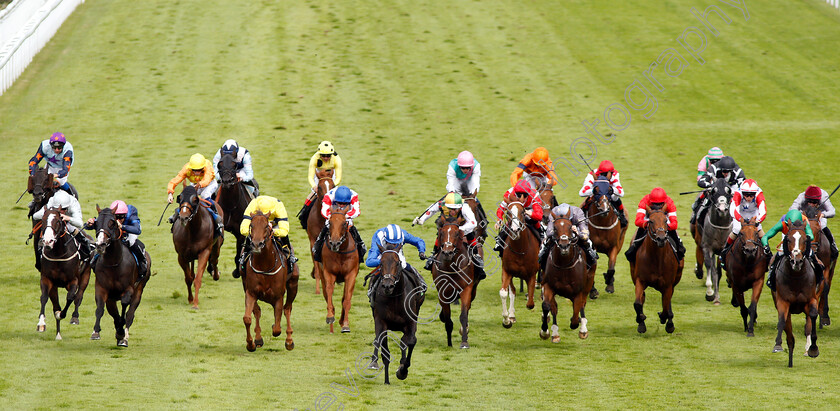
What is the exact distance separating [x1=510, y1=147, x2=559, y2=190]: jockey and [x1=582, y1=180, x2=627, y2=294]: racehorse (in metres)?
0.78

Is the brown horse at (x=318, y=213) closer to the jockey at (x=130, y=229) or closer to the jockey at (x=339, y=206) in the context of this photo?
the jockey at (x=339, y=206)

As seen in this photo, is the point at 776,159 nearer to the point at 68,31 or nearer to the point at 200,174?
the point at 200,174

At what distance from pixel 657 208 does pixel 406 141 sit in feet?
48.2

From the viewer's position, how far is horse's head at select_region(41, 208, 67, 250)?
14.2m

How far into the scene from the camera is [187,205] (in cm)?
1623

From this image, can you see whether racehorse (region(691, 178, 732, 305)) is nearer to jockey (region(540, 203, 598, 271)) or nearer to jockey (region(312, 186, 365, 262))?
jockey (region(540, 203, 598, 271))

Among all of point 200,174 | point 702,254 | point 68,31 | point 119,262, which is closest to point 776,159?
point 702,254

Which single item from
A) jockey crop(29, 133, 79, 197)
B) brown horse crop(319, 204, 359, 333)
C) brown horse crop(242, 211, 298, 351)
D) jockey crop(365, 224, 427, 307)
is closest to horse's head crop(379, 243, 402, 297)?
jockey crop(365, 224, 427, 307)

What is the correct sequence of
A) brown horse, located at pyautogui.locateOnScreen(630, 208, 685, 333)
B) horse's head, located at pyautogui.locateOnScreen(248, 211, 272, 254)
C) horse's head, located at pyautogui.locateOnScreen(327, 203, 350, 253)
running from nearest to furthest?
horse's head, located at pyautogui.locateOnScreen(248, 211, 272, 254), horse's head, located at pyautogui.locateOnScreen(327, 203, 350, 253), brown horse, located at pyautogui.locateOnScreen(630, 208, 685, 333)

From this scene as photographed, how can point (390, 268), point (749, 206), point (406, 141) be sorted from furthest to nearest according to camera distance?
point (406, 141), point (749, 206), point (390, 268)

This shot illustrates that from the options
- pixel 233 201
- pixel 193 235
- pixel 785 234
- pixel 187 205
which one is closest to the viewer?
pixel 785 234

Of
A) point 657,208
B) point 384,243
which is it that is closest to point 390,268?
point 384,243

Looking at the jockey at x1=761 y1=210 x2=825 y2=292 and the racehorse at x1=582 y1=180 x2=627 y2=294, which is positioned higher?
the jockey at x1=761 y1=210 x2=825 y2=292

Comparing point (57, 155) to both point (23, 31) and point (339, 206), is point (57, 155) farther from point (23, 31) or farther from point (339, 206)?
point (23, 31)
